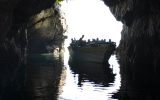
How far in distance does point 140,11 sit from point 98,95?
24301mm

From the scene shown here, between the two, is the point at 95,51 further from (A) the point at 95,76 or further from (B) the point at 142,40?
(A) the point at 95,76

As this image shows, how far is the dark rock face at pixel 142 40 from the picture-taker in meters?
37.2

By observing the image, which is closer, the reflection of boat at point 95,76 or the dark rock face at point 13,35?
the reflection of boat at point 95,76

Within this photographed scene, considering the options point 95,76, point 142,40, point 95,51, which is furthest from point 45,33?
point 95,76

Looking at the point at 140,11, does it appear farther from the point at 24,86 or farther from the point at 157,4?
the point at 24,86

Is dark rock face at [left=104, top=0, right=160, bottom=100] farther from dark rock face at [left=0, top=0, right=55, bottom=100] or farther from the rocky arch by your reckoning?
dark rock face at [left=0, top=0, right=55, bottom=100]

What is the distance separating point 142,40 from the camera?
4638 cm

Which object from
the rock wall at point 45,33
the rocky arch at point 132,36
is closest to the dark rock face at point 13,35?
the rocky arch at point 132,36

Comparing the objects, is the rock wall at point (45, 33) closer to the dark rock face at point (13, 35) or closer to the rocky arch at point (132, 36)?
the rocky arch at point (132, 36)

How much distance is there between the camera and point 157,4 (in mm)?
39344

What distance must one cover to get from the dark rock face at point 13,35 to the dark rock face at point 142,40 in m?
10.7

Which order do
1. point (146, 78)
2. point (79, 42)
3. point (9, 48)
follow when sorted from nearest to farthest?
point (146, 78) → point (9, 48) → point (79, 42)

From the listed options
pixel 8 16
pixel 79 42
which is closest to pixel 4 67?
pixel 8 16

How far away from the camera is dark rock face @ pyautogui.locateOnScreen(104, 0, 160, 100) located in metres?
37.2
